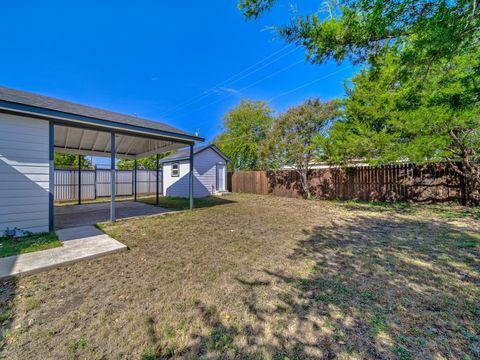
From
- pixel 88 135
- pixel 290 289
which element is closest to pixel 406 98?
pixel 290 289

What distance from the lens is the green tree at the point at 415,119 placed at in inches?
131

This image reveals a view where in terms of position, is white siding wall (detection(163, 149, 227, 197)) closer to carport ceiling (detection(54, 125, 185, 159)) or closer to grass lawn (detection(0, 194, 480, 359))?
carport ceiling (detection(54, 125, 185, 159))

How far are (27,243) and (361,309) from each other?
567cm

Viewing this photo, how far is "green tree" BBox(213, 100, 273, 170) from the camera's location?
67.7 ft

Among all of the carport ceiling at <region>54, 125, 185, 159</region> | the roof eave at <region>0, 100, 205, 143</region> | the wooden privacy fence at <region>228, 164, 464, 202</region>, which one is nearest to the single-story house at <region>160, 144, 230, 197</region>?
the carport ceiling at <region>54, 125, 185, 159</region>

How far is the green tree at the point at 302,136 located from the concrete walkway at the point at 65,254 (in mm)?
8935

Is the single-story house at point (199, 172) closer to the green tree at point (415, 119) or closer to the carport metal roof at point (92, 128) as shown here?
the carport metal roof at point (92, 128)

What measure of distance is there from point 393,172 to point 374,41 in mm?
7589

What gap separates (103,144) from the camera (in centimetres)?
928

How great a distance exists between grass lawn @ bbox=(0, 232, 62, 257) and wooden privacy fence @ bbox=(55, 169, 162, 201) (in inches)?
353

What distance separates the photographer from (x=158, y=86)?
17250 mm

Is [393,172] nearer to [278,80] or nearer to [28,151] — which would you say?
[278,80]

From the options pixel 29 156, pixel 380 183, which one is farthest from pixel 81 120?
pixel 380 183

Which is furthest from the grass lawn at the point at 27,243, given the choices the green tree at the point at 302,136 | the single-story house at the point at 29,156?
the green tree at the point at 302,136
